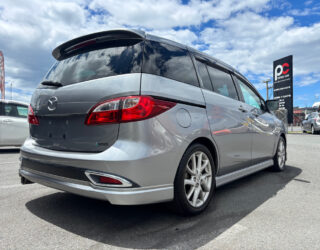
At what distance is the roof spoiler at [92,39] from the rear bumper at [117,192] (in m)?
1.33

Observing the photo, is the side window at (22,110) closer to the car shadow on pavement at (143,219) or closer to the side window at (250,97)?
the car shadow on pavement at (143,219)

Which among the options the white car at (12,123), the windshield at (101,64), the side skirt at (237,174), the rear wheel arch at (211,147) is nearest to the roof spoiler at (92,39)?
the windshield at (101,64)

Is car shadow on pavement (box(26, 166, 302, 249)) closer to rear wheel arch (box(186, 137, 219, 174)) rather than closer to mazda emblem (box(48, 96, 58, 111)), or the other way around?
rear wheel arch (box(186, 137, 219, 174))

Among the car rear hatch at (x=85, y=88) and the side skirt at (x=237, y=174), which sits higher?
the car rear hatch at (x=85, y=88)

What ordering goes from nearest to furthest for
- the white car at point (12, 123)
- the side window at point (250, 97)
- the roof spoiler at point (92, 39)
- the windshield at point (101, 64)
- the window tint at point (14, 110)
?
the windshield at point (101, 64) → the roof spoiler at point (92, 39) → the side window at point (250, 97) → the white car at point (12, 123) → the window tint at point (14, 110)

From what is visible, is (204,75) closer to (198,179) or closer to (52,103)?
(198,179)

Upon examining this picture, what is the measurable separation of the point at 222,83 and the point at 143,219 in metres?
1.97

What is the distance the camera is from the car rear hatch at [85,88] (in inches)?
85.5

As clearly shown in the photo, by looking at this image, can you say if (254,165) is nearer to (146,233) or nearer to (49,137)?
(146,233)

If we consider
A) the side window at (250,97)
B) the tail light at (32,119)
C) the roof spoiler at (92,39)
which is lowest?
the tail light at (32,119)

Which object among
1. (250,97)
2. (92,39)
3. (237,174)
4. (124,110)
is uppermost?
(92,39)

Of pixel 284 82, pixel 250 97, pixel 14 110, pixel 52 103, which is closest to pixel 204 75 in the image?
pixel 250 97

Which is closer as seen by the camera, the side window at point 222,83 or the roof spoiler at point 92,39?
the roof spoiler at point 92,39

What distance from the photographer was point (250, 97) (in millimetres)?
4230
